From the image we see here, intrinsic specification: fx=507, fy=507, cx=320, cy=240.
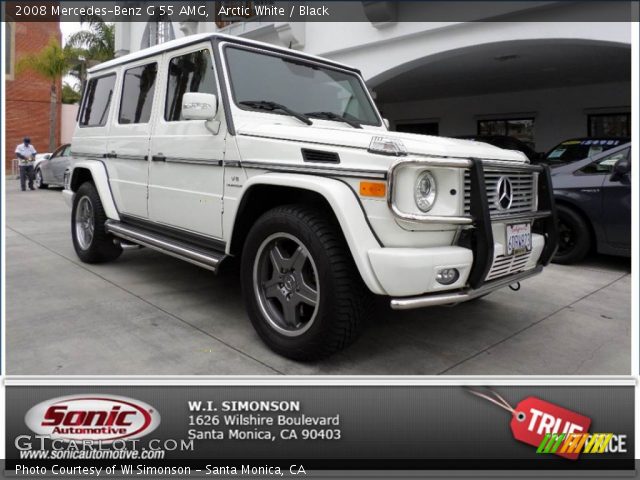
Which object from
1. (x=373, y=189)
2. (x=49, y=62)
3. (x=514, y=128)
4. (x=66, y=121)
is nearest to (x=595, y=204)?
(x=373, y=189)

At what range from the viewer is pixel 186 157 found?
151 inches

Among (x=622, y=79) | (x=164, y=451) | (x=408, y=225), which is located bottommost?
(x=164, y=451)

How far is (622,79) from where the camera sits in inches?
476

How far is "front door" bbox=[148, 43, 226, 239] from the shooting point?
359 centimetres

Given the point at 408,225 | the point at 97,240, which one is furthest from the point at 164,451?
the point at 97,240

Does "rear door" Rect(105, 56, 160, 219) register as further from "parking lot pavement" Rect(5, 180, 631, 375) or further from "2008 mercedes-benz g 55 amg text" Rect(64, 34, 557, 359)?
"parking lot pavement" Rect(5, 180, 631, 375)

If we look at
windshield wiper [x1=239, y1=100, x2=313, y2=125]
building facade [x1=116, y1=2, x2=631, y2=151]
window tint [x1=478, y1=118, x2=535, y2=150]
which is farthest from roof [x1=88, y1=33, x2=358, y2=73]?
window tint [x1=478, y1=118, x2=535, y2=150]

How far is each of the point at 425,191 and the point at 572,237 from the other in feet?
13.4

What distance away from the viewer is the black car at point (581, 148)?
21.5ft

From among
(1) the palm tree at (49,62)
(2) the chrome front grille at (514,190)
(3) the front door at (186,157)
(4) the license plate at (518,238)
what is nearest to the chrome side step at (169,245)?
(3) the front door at (186,157)

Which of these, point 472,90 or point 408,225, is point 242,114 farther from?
point 472,90

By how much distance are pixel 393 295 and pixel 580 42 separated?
6.52m

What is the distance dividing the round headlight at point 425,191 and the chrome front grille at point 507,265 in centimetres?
53

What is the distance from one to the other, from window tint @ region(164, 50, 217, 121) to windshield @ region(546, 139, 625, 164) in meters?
4.91
